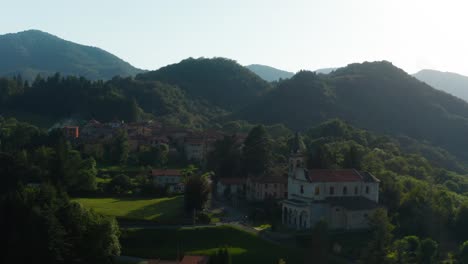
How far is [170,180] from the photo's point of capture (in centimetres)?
5997

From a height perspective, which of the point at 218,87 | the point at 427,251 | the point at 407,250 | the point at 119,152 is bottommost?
the point at 407,250

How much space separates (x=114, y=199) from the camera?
54250 mm

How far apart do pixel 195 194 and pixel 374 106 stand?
358ft

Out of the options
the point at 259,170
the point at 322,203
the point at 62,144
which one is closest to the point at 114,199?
the point at 62,144

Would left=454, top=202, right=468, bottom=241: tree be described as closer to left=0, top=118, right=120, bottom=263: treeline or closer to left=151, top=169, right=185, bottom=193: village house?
left=151, top=169, right=185, bottom=193: village house

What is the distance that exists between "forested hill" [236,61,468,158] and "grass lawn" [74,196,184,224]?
3109 inches

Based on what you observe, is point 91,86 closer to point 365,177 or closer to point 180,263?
point 365,177

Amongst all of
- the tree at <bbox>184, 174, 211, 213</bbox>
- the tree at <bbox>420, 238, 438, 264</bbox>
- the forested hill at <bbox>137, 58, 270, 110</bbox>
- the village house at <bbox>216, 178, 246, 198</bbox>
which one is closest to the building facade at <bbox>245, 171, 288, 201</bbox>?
the village house at <bbox>216, 178, 246, 198</bbox>

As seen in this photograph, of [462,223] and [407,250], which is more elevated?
[462,223]

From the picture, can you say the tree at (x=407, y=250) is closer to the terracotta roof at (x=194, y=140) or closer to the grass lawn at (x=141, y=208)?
the grass lawn at (x=141, y=208)

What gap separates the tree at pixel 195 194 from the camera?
4825 cm

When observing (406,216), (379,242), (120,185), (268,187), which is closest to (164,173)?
(120,185)

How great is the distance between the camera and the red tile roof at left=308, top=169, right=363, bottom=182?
163ft

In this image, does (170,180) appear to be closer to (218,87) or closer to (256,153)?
(256,153)
